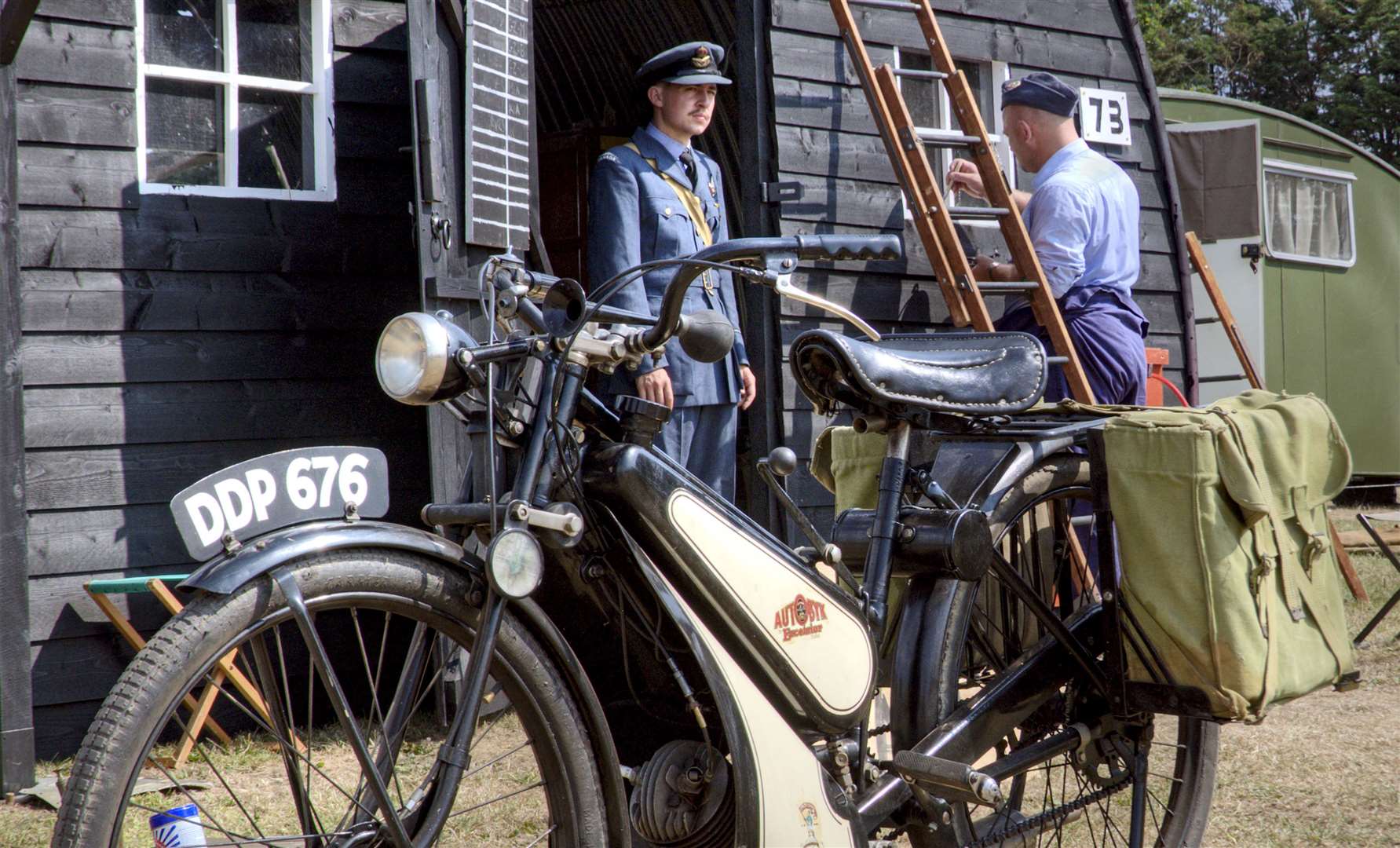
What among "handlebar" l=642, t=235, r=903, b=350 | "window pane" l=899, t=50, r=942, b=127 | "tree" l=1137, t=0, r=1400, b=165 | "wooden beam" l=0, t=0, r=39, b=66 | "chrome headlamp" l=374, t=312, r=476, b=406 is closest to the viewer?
"chrome headlamp" l=374, t=312, r=476, b=406

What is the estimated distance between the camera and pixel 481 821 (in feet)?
10.6

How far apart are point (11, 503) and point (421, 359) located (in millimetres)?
2346

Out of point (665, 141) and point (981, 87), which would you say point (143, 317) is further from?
point (981, 87)

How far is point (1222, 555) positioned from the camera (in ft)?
8.16

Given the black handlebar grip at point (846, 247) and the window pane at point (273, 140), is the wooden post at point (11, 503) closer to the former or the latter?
the window pane at point (273, 140)

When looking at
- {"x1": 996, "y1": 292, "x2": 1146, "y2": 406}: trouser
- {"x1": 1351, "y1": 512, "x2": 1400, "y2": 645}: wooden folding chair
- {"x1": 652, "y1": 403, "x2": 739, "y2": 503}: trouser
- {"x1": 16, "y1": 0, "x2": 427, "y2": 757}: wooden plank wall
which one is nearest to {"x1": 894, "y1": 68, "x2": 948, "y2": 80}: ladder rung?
{"x1": 996, "y1": 292, "x2": 1146, "y2": 406}: trouser

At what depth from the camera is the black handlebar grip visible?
6.55ft

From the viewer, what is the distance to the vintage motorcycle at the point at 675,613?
1.85 metres

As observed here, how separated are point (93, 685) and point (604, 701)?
276 centimetres

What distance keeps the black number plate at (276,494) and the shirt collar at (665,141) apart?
2255mm

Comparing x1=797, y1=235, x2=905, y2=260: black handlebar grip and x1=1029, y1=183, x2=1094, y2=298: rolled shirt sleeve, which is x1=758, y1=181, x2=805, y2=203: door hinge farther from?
x1=797, y1=235, x2=905, y2=260: black handlebar grip

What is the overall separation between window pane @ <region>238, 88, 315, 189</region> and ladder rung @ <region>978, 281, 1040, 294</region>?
244 cm

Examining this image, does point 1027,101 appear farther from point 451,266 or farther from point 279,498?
point 279,498

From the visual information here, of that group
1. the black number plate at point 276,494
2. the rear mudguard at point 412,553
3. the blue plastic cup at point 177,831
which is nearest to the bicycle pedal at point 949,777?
the rear mudguard at point 412,553
